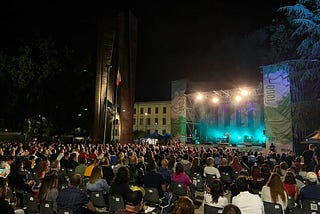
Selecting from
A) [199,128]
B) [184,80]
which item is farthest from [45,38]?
[199,128]

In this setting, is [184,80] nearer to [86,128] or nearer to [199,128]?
[199,128]

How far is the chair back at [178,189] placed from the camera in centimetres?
691

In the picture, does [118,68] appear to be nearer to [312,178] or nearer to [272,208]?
[312,178]

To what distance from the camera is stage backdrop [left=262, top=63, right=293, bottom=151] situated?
2109 centimetres

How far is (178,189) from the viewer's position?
6.97 m

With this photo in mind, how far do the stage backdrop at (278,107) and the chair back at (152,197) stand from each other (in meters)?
17.4

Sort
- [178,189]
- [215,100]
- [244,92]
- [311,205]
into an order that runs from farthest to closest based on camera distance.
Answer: [215,100] → [244,92] → [178,189] → [311,205]

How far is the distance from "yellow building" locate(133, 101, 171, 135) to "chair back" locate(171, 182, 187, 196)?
56.3 m

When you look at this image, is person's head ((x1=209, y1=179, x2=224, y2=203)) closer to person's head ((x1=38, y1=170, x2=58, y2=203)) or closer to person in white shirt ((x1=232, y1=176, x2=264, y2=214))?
person in white shirt ((x1=232, y1=176, x2=264, y2=214))

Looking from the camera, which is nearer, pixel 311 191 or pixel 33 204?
pixel 33 204

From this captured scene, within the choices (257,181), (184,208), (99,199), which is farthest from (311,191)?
(99,199)

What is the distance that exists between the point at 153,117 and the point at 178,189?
58749 millimetres

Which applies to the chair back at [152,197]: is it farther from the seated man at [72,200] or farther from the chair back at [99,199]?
the seated man at [72,200]

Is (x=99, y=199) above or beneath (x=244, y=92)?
beneath
